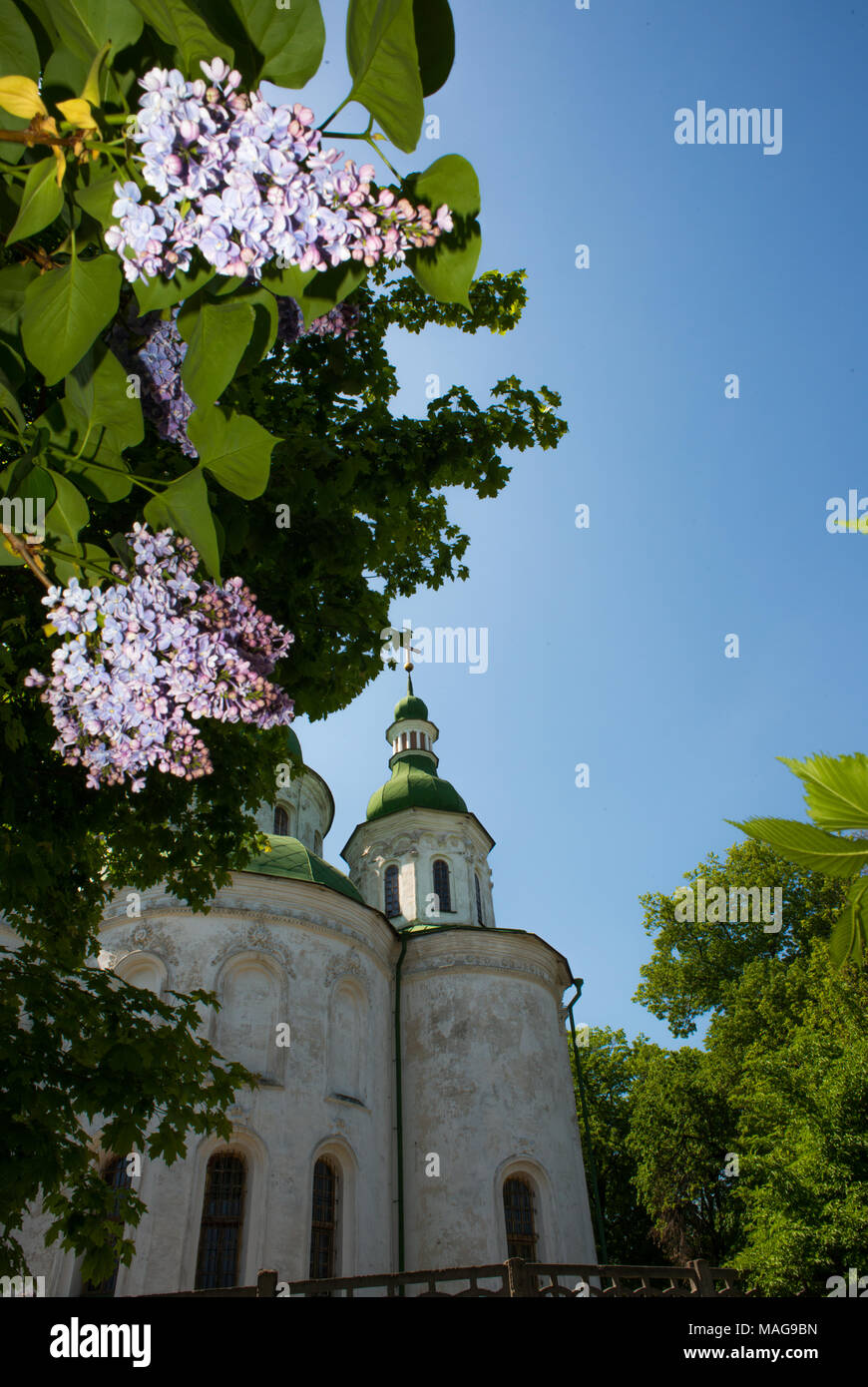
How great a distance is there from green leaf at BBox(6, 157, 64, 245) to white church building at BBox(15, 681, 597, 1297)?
54.4ft

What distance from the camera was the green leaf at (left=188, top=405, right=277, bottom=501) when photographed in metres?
1.67

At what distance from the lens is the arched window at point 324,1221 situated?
16250 mm

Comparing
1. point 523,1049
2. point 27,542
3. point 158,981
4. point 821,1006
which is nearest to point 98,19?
point 27,542

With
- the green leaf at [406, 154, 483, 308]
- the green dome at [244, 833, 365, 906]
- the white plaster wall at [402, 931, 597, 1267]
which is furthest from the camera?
the green dome at [244, 833, 365, 906]

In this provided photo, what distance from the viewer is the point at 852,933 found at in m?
2.23

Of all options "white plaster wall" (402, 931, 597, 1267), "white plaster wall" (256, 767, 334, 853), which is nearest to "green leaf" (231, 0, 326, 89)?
"white plaster wall" (402, 931, 597, 1267)

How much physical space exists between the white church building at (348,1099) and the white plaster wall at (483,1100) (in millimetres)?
38

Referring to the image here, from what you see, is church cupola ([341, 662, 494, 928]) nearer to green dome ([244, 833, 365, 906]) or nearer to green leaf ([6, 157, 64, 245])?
green dome ([244, 833, 365, 906])

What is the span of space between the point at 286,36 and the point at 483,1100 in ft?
69.9

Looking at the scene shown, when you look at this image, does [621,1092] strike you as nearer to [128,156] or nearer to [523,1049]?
[523,1049]

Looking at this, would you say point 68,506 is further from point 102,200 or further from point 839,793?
point 839,793

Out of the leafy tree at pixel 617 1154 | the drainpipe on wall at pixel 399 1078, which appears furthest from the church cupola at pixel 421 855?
the leafy tree at pixel 617 1154

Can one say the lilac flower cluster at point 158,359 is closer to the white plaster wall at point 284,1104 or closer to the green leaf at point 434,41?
the green leaf at point 434,41
